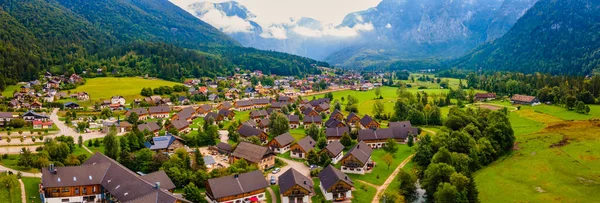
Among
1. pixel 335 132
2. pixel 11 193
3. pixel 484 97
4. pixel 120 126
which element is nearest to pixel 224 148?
pixel 335 132

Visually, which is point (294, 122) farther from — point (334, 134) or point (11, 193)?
point (11, 193)

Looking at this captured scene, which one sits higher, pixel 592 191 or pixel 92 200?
pixel 592 191

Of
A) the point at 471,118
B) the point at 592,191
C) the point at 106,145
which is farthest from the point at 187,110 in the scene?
the point at 592,191

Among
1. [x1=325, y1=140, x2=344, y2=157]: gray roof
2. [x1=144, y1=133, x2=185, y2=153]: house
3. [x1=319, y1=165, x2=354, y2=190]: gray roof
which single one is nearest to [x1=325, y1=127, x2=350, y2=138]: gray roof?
[x1=325, y1=140, x2=344, y2=157]: gray roof

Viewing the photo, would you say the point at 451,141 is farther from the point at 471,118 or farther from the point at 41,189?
the point at 41,189

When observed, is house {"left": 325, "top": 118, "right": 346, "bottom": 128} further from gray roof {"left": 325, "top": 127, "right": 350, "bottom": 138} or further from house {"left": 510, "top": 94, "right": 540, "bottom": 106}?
house {"left": 510, "top": 94, "right": 540, "bottom": 106}
